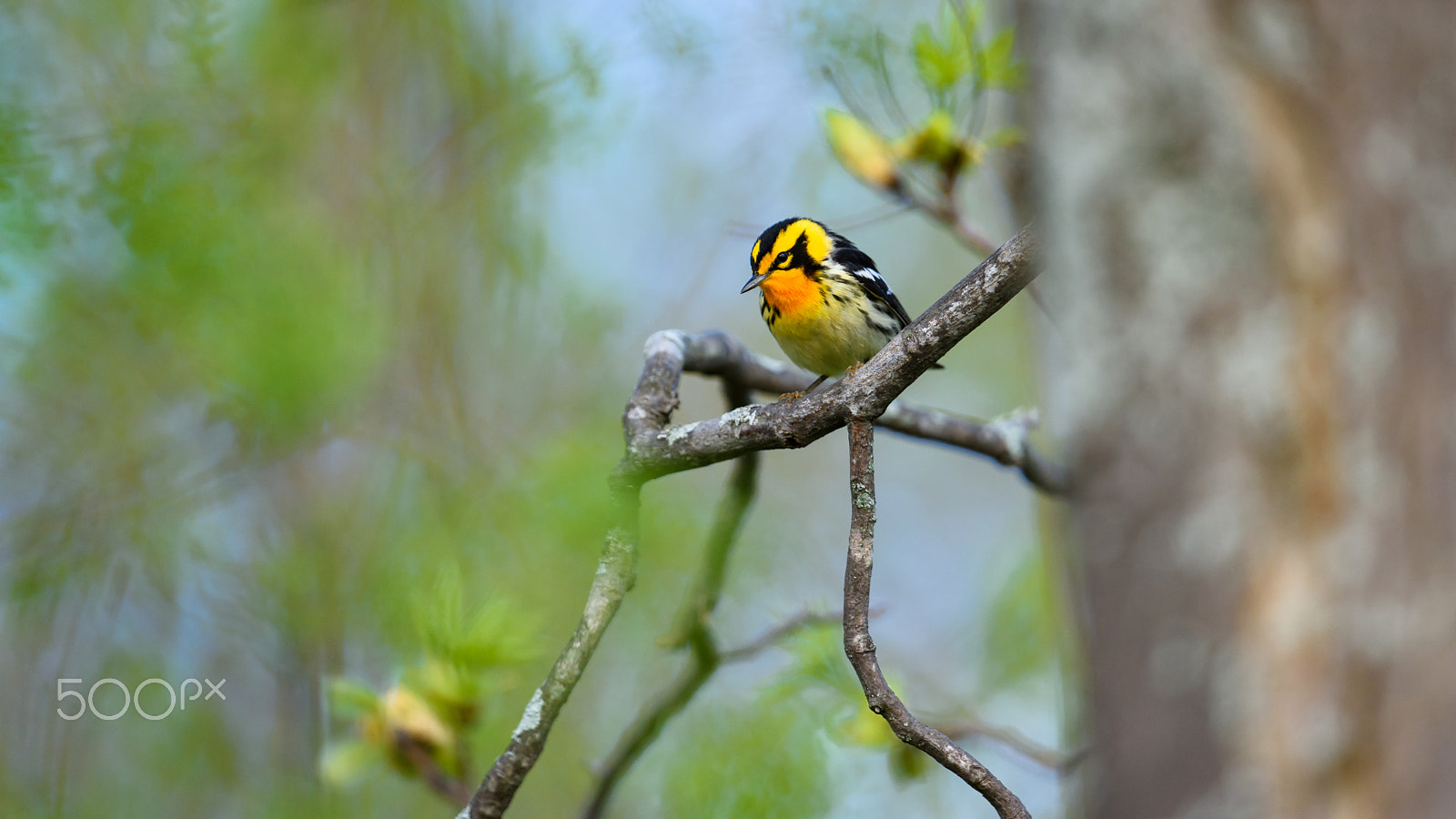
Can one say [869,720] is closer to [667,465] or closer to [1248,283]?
[667,465]

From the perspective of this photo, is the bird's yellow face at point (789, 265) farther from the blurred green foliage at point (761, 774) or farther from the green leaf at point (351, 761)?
the green leaf at point (351, 761)

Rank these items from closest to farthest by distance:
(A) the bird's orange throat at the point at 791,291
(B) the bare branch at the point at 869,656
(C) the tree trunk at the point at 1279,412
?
(C) the tree trunk at the point at 1279,412, (B) the bare branch at the point at 869,656, (A) the bird's orange throat at the point at 791,291

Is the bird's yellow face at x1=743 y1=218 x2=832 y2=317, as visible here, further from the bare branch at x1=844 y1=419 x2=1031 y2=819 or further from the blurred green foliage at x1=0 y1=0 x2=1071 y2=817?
the bare branch at x1=844 y1=419 x2=1031 y2=819

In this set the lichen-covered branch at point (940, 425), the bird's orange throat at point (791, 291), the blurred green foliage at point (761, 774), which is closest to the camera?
the lichen-covered branch at point (940, 425)

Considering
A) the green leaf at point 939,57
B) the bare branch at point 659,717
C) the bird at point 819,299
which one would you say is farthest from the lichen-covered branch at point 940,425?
the green leaf at point 939,57

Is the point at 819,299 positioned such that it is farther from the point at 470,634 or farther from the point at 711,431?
the point at 470,634

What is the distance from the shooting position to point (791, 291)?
4.09m

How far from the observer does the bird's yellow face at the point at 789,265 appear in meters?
4.06

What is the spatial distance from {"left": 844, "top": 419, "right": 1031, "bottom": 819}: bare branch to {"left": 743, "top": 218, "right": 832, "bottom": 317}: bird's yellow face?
2.13 meters

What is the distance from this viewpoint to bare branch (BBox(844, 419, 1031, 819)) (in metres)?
1.60

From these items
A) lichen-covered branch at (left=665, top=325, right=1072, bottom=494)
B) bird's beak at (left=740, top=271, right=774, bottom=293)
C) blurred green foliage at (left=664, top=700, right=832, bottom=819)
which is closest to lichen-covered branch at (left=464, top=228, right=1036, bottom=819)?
lichen-covered branch at (left=665, top=325, right=1072, bottom=494)

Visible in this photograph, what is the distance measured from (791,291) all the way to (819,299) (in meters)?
0.14

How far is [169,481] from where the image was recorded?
420 centimetres

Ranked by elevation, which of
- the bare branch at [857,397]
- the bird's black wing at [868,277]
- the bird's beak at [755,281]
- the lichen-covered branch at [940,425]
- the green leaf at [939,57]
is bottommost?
the bare branch at [857,397]
